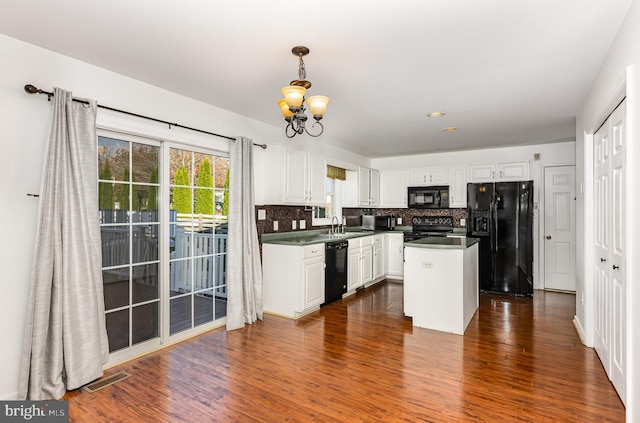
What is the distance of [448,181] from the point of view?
6.28 meters

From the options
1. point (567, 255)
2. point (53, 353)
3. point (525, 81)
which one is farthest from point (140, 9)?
point (567, 255)

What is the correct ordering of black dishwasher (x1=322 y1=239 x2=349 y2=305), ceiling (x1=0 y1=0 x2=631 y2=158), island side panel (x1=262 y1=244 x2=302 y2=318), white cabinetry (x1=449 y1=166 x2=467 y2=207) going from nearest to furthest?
ceiling (x1=0 y1=0 x2=631 y2=158) → island side panel (x1=262 y1=244 x2=302 y2=318) → black dishwasher (x1=322 y1=239 x2=349 y2=305) → white cabinetry (x1=449 y1=166 x2=467 y2=207)

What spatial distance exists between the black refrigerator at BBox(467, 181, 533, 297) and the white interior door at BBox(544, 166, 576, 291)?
649 mm

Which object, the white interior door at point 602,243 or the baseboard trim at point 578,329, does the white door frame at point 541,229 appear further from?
the white interior door at point 602,243

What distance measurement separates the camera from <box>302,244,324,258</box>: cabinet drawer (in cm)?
423

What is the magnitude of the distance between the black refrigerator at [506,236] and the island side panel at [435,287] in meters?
2.10

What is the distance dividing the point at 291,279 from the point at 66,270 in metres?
2.30

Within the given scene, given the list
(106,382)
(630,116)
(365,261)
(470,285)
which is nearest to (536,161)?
(470,285)

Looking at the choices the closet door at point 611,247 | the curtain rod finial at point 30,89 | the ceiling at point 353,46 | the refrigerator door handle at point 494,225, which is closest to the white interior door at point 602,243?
the closet door at point 611,247

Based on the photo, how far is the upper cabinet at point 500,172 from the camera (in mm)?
5812

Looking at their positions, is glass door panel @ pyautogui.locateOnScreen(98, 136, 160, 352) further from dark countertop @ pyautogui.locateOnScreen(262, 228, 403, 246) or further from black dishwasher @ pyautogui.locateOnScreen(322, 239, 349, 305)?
black dishwasher @ pyautogui.locateOnScreen(322, 239, 349, 305)

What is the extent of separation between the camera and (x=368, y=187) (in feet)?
21.5

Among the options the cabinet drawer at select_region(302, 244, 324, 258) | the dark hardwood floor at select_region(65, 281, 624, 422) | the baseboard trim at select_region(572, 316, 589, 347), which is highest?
the cabinet drawer at select_region(302, 244, 324, 258)

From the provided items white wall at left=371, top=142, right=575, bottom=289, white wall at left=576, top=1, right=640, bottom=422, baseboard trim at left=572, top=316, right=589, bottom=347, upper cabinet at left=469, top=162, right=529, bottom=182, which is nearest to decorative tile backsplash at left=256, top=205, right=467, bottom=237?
upper cabinet at left=469, top=162, right=529, bottom=182
